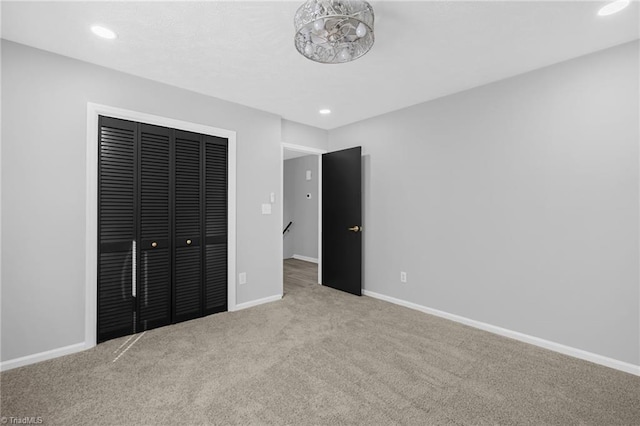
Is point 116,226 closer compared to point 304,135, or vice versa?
point 116,226

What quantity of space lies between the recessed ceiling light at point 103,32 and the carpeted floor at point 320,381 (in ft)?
8.06

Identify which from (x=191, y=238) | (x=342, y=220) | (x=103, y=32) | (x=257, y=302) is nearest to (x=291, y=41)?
(x=103, y=32)

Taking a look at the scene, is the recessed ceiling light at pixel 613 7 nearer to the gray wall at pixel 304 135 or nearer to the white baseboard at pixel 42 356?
the gray wall at pixel 304 135

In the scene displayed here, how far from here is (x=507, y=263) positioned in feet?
9.44

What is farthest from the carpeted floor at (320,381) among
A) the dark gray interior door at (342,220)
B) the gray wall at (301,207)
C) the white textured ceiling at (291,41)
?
the gray wall at (301,207)

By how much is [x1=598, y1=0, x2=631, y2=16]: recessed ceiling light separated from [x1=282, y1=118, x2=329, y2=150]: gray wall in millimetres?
3204

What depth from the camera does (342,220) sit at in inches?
171

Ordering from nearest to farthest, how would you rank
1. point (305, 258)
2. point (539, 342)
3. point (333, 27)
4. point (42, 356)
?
point (333, 27)
point (42, 356)
point (539, 342)
point (305, 258)

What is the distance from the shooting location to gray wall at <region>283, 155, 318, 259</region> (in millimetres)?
6559

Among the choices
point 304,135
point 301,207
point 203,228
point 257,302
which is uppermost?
point 304,135

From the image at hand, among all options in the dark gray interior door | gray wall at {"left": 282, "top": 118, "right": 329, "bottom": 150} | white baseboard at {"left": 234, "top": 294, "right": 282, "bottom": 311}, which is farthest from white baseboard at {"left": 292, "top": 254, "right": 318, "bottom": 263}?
gray wall at {"left": 282, "top": 118, "right": 329, "bottom": 150}

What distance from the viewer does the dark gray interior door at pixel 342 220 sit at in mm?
4133

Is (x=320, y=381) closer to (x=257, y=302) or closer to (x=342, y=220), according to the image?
(x=257, y=302)

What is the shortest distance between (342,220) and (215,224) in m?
1.79
